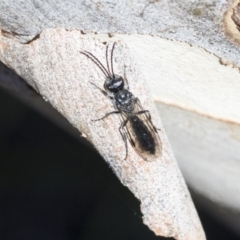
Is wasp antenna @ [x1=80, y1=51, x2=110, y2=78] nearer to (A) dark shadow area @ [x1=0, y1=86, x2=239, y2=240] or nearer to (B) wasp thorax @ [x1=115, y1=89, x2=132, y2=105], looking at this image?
(B) wasp thorax @ [x1=115, y1=89, x2=132, y2=105]

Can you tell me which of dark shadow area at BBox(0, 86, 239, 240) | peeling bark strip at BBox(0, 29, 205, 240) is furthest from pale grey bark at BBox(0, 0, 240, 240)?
dark shadow area at BBox(0, 86, 239, 240)

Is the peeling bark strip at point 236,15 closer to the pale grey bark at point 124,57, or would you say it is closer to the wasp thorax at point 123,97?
the pale grey bark at point 124,57

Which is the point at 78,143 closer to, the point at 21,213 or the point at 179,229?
the point at 21,213

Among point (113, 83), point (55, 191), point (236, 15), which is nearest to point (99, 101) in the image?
point (113, 83)

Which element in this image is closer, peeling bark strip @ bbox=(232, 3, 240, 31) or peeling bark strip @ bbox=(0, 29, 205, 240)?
peeling bark strip @ bbox=(232, 3, 240, 31)

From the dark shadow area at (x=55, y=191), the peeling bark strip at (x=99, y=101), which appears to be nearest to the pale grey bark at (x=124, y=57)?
the peeling bark strip at (x=99, y=101)

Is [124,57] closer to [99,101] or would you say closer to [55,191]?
[99,101]

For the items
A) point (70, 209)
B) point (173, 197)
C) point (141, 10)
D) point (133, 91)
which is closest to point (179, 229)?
point (173, 197)
